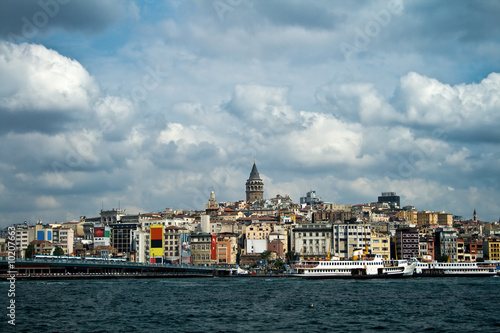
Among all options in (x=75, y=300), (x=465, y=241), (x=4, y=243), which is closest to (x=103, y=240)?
(x=4, y=243)

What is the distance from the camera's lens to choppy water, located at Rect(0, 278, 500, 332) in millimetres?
48219

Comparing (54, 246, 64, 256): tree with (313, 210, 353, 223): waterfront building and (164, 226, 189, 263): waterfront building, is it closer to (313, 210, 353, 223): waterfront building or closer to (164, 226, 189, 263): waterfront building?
(164, 226, 189, 263): waterfront building

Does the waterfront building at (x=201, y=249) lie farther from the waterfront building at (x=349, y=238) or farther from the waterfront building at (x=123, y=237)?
the waterfront building at (x=349, y=238)

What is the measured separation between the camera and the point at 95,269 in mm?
125125

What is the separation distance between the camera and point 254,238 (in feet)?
525

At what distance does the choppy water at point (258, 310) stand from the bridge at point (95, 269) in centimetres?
3710

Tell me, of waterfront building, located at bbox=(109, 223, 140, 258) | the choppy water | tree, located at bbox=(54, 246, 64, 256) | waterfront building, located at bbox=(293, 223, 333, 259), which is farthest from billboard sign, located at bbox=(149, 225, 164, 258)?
the choppy water

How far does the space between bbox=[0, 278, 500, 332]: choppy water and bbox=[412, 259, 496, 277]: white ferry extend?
39178 millimetres

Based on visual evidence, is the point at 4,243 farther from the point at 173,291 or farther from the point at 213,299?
the point at 213,299

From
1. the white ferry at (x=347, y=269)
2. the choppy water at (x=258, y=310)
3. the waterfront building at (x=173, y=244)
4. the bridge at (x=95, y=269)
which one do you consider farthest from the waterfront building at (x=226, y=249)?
the choppy water at (x=258, y=310)

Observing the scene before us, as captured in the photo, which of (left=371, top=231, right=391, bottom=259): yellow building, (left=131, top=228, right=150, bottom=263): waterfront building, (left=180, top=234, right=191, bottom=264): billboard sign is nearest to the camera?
(left=371, top=231, right=391, bottom=259): yellow building

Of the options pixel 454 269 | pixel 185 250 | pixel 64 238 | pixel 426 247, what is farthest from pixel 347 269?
pixel 64 238

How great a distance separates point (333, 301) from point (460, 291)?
794 inches

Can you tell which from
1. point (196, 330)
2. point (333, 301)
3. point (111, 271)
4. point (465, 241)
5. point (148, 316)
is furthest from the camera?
point (465, 241)
